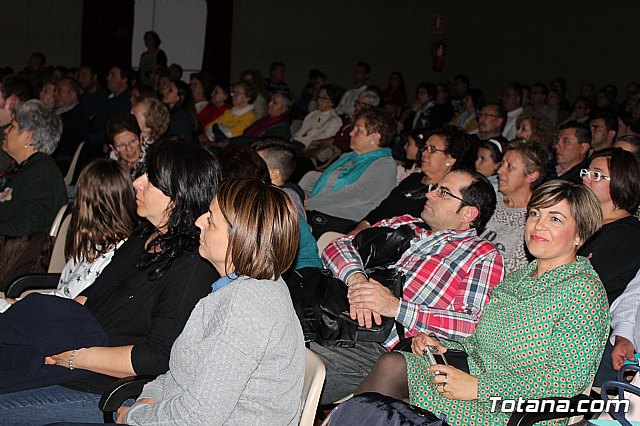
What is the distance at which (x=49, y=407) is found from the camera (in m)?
2.31

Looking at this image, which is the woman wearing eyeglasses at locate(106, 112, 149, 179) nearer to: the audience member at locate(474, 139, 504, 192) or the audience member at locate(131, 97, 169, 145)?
the audience member at locate(131, 97, 169, 145)

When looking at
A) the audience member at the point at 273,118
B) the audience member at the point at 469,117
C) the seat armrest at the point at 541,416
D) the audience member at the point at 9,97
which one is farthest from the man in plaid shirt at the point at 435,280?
the audience member at the point at 469,117

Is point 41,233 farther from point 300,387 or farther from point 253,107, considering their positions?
point 253,107

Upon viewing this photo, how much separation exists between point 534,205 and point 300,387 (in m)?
1.08

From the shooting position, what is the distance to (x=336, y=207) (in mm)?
4828

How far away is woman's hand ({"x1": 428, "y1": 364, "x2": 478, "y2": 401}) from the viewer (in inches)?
93.5

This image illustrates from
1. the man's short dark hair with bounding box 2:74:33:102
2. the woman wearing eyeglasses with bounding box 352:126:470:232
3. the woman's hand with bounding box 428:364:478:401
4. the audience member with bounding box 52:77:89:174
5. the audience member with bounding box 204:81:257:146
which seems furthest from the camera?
the audience member with bounding box 204:81:257:146

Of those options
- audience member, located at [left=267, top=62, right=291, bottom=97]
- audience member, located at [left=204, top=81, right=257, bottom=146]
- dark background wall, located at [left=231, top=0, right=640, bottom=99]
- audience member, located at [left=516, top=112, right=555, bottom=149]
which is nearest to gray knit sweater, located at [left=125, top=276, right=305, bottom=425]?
audience member, located at [left=516, top=112, right=555, bottom=149]

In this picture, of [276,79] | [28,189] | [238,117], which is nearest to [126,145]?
[28,189]

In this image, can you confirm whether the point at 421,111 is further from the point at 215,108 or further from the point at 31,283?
the point at 31,283

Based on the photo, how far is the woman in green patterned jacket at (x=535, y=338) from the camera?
2.27 m

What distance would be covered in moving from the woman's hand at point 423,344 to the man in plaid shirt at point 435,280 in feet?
0.35

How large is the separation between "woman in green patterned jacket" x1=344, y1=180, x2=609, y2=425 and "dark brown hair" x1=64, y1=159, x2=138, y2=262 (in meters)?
1.10

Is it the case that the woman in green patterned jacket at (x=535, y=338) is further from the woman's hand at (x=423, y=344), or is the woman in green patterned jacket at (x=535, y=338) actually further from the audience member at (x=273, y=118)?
the audience member at (x=273, y=118)
